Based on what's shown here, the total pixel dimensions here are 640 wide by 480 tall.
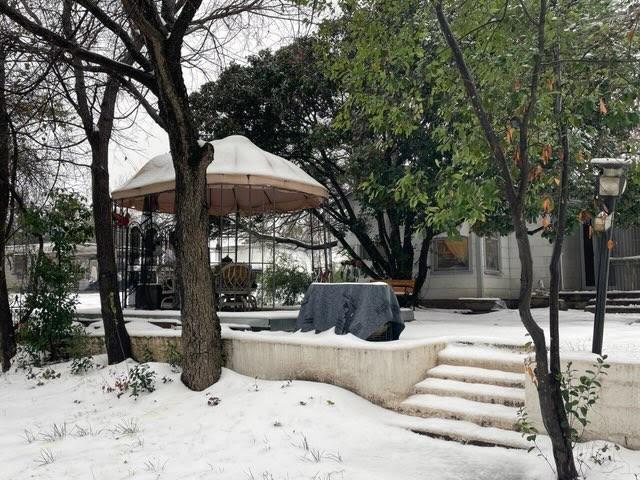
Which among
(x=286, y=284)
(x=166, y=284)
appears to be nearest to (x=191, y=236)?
(x=166, y=284)

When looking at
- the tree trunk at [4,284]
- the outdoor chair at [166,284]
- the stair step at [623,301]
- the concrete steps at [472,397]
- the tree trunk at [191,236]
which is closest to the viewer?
the concrete steps at [472,397]

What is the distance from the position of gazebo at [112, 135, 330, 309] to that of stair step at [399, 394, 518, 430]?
466cm

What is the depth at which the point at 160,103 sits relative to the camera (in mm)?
6953

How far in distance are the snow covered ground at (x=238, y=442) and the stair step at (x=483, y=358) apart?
3.21 feet

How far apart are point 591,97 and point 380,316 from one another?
361 cm

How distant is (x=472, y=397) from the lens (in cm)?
561

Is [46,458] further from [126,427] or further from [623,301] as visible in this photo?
[623,301]

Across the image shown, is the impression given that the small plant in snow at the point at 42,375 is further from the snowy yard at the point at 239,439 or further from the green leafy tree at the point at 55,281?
the snowy yard at the point at 239,439

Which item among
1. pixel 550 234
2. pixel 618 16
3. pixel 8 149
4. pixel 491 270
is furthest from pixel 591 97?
pixel 491 270

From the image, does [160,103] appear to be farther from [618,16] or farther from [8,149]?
[618,16]

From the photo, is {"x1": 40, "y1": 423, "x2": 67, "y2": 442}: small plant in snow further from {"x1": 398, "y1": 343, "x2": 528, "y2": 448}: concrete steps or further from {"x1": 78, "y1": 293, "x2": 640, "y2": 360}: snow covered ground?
{"x1": 398, "y1": 343, "x2": 528, "y2": 448}: concrete steps

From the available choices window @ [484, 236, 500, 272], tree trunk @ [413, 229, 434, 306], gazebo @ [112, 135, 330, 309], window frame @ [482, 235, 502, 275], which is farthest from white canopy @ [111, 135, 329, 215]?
window @ [484, 236, 500, 272]

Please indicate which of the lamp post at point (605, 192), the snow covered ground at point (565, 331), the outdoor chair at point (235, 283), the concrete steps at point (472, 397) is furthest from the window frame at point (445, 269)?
the lamp post at point (605, 192)

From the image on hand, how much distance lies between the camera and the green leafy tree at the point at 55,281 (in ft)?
28.8
